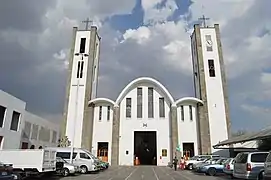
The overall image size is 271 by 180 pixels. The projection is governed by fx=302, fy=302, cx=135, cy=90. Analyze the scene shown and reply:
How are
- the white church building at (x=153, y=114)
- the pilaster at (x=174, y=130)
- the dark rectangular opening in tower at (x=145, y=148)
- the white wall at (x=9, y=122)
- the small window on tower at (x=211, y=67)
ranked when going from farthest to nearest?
the dark rectangular opening in tower at (x=145, y=148) < the small window on tower at (x=211, y=67) < the white church building at (x=153, y=114) < the pilaster at (x=174, y=130) < the white wall at (x=9, y=122)

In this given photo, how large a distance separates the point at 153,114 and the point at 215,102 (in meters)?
10.1

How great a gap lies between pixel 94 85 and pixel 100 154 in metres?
13.1

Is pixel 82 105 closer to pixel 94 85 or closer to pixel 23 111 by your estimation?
pixel 94 85

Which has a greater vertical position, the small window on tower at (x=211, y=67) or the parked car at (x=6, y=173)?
the small window on tower at (x=211, y=67)

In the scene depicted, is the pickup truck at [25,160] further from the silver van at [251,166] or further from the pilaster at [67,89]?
the pilaster at [67,89]

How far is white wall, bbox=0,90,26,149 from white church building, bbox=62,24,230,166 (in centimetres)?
1365

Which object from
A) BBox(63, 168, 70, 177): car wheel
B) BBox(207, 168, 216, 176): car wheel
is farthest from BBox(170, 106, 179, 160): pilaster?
BBox(63, 168, 70, 177): car wheel

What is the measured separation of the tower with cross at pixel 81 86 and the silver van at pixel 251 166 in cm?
3107

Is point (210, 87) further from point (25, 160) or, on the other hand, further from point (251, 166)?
point (25, 160)

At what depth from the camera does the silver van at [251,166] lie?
52.7ft

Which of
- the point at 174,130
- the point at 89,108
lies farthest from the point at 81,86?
the point at 174,130

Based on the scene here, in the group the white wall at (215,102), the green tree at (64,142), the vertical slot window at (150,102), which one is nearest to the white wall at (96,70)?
the green tree at (64,142)

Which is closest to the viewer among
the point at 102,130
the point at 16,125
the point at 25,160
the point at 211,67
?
the point at 25,160

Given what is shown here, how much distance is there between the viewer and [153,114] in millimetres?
49219
